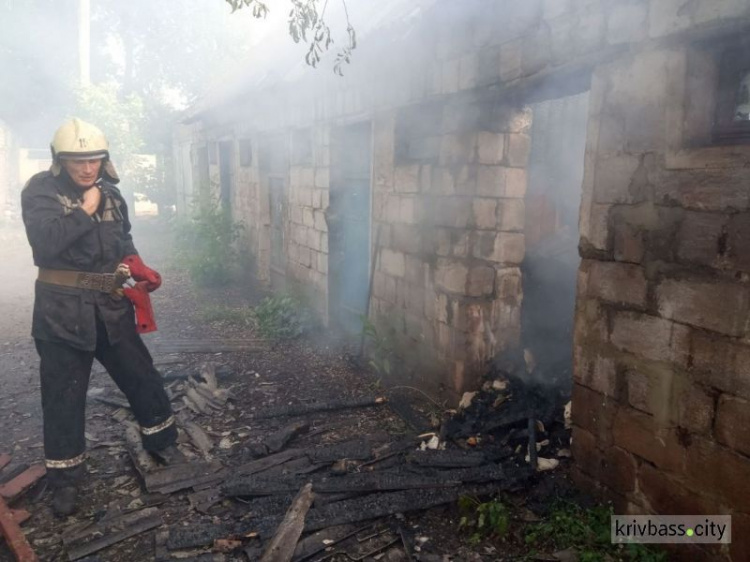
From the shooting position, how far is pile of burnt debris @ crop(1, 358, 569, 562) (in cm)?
315

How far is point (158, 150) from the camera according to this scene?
21891mm

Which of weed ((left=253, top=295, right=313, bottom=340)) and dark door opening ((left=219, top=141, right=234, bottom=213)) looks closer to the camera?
weed ((left=253, top=295, right=313, bottom=340))

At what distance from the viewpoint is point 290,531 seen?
3.12 meters

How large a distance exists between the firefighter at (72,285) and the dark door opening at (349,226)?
3.23 meters

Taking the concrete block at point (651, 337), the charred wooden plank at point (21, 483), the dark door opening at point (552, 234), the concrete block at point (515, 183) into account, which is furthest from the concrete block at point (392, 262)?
the charred wooden plank at point (21, 483)

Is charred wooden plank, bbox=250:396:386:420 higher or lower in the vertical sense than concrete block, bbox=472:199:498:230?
lower

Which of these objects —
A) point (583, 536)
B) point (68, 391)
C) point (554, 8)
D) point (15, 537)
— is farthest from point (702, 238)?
point (15, 537)

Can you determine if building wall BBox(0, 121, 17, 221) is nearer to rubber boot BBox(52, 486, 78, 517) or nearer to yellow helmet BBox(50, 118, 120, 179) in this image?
yellow helmet BBox(50, 118, 120, 179)

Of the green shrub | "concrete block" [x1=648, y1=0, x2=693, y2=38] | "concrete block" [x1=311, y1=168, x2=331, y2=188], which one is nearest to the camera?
"concrete block" [x1=648, y1=0, x2=693, y2=38]

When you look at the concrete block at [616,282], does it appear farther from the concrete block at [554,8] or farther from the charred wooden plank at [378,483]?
the concrete block at [554,8]

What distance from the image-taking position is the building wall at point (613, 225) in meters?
2.59

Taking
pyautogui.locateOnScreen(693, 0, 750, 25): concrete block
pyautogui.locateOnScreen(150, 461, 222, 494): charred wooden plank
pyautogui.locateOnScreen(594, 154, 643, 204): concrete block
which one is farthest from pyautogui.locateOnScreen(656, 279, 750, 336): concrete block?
pyautogui.locateOnScreen(150, 461, 222, 494): charred wooden plank

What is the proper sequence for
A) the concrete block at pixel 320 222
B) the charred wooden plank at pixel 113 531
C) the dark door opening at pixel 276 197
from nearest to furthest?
A: the charred wooden plank at pixel 113 531 → the concrete block at pixel 320 222 → the dark door opening at pixel 276 197

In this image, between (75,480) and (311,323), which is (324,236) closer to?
(311,323)
